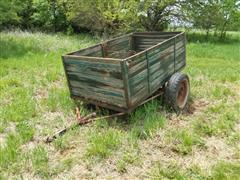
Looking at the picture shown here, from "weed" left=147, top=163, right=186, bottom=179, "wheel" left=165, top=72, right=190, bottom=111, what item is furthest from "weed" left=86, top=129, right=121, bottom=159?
"wheel" left=165, top=72, right=190, bottom=111

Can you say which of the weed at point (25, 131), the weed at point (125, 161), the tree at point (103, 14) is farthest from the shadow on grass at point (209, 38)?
the weed at point (125, 161)

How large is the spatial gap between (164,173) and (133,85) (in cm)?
129

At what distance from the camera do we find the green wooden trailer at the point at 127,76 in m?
3.98

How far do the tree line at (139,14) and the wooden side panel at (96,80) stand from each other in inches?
353

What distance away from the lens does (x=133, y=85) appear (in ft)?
13.2

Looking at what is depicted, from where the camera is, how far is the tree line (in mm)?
13531

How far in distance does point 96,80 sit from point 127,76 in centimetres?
57

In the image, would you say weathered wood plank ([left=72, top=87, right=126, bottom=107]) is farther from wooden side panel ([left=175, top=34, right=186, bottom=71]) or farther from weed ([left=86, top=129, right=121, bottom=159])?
wooden side panel ([left=175, top=34, right=186, bottom=71])

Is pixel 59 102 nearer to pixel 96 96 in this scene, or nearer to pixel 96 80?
pixel 96 96

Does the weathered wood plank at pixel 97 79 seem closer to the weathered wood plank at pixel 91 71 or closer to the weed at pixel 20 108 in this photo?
the weathered wood plank at pixel 91 71

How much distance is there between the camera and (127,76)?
389 cm

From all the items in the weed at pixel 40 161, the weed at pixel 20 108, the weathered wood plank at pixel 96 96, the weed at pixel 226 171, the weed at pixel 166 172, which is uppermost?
the weathered wood plank at pixel 96 96

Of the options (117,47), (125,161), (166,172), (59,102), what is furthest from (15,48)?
(166,172)

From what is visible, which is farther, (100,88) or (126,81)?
(100,88)
